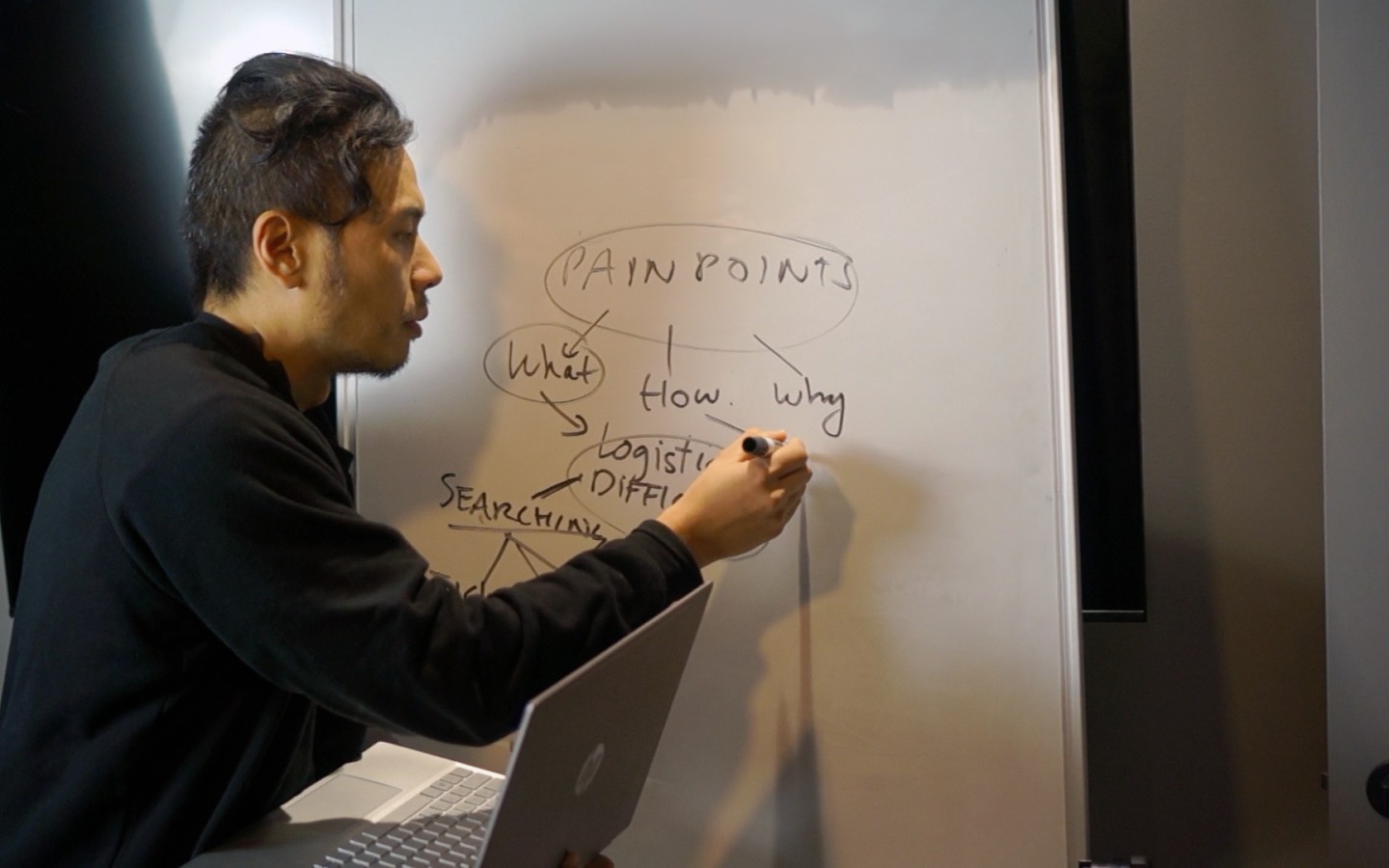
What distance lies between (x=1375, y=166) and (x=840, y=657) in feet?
2.10

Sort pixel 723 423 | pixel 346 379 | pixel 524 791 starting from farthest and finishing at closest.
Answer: pixel 346 379 < pixel 723 423 < pixel 524 791

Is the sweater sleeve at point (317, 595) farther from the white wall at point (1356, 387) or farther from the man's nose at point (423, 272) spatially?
the white wall at point (1356, 387)

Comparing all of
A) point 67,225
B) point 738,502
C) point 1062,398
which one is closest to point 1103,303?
point 1062,398

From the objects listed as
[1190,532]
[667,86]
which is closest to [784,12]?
[667,86]

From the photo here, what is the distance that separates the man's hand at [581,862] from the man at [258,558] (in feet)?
0.37

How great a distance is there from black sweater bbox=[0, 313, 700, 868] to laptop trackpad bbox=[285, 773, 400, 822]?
5 cm

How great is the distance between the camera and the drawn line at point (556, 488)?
3.21ft

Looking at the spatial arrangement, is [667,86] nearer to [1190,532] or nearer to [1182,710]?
[1190,532]

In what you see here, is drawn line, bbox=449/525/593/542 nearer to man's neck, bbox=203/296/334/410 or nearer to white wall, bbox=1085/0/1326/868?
man's neck, bbox=203/296/334/410

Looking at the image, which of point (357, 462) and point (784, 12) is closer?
point (784, 12)

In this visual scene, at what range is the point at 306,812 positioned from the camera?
0.86 meters

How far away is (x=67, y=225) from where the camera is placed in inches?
52.1

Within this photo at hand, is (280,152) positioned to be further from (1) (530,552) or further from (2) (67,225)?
(2) (67,225)

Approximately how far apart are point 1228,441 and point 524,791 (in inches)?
35.5
